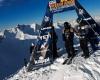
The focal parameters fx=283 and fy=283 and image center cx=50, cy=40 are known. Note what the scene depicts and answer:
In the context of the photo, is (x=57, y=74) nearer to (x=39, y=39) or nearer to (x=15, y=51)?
(x=39, y=39)

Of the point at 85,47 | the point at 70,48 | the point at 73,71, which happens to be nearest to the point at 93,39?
the point at 85,47

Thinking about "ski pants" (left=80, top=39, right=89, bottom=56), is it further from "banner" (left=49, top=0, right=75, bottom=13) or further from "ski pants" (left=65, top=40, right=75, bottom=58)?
"banner" (left=49, top=0, right=75, bottom=13)

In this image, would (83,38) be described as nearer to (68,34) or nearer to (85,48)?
(85,48)

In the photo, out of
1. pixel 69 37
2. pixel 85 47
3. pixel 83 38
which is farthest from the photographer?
pixel 69 37

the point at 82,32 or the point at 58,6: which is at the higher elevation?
the point at 58,6

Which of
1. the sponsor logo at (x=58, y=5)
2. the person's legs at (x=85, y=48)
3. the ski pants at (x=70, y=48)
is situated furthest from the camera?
the sponsor logo at (x=58, y=5)

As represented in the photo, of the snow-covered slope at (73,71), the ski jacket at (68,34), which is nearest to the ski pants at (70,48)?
the ski jacket at (68,34)

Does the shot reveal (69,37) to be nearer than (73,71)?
No

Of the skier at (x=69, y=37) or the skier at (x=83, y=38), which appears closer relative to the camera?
the skier at (x=83, y=38)

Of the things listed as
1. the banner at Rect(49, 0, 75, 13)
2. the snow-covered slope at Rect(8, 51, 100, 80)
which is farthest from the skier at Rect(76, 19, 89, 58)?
the banner at Rect(49, 0, 75, 13)

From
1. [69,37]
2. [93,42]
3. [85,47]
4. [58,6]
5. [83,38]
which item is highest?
[58,6]

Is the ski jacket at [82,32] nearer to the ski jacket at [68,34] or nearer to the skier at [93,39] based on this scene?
the ski jacket at [68,34]

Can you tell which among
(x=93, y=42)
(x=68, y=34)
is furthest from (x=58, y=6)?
(x=93, y=42)

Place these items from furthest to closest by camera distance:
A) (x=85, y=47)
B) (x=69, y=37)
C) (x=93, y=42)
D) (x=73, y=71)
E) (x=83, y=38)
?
(x=93, y=42) < (x=69, y=37) < (x=83, y=38) < (x=85, y=47) < (x=73, y=71)
